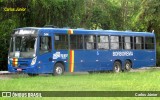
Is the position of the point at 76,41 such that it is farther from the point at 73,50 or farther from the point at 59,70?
the point at 59,70

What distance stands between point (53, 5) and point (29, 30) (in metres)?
6.85

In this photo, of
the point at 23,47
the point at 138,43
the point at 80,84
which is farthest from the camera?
the point at 138,43

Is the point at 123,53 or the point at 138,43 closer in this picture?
the point at 123,53

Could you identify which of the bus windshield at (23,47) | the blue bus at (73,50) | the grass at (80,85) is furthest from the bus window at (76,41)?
the grass at (80,85)

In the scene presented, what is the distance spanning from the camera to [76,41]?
86.6 ft

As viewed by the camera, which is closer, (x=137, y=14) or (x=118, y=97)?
(x=118, y=97)

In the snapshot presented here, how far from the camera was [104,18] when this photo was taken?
3834 centimetres

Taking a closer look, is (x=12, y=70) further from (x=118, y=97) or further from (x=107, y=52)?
(x=118, y=97)

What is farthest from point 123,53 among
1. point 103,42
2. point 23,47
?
point 23,47

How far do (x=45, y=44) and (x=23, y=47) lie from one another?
1.25 meters

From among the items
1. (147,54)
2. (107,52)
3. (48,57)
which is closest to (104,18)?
(147,54)

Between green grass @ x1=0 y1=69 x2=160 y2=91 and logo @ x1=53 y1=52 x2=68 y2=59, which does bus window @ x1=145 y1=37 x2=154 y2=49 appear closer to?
logo @ x1=53 y1=52 x2=68 y2=59

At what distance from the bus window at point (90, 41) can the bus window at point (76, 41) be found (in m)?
0.50

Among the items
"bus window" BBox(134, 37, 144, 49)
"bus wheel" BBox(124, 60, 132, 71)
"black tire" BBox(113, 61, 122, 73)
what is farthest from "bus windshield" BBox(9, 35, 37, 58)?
"bus window" BBox(134, 37, 144, 49)
